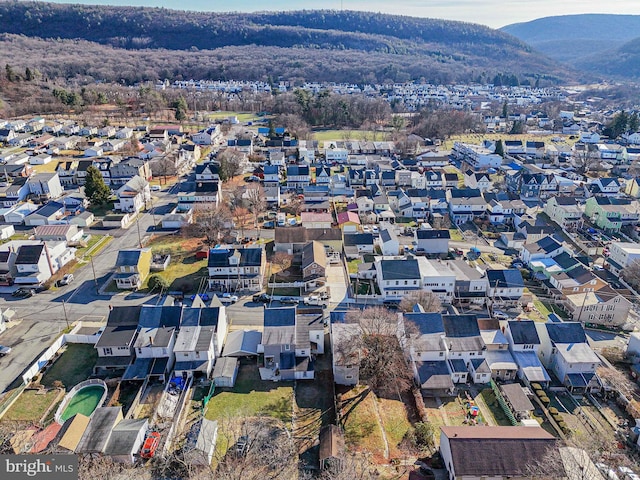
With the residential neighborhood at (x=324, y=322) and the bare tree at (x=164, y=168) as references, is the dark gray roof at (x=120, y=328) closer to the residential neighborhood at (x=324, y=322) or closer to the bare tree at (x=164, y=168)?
the residential neighborhood at (x=324, y=322)

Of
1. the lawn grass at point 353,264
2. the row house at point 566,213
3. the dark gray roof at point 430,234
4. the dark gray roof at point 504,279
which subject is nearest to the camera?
the dark gray roof at point 504,279

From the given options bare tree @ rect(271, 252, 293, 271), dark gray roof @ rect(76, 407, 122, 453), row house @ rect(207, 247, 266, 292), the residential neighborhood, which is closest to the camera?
dark gray roof @ rect(76, 407, 122, 453)

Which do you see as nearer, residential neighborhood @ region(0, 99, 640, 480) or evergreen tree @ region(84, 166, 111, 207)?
residential neighborhood @ region(0, 99, 640, 480)

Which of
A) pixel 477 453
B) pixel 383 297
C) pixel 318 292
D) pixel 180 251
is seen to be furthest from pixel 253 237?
pixel 477 453

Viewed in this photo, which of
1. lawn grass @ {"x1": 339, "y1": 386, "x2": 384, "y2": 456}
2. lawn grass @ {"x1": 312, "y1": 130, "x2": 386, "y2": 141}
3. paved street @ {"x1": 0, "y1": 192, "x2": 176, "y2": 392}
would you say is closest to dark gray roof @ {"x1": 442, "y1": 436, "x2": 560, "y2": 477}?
lawn grass @ {"x1": 339, "y1": 386, "x2": 384, "y2": 456}

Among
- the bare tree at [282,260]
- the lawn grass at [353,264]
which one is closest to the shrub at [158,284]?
the bare tree at [282,260]

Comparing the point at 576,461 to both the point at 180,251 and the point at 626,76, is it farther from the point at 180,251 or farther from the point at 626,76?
the point at 626,76

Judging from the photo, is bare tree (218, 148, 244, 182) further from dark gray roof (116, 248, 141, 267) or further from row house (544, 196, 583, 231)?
row house (544, 196, 583, 231)

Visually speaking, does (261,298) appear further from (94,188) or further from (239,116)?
(239,116)
